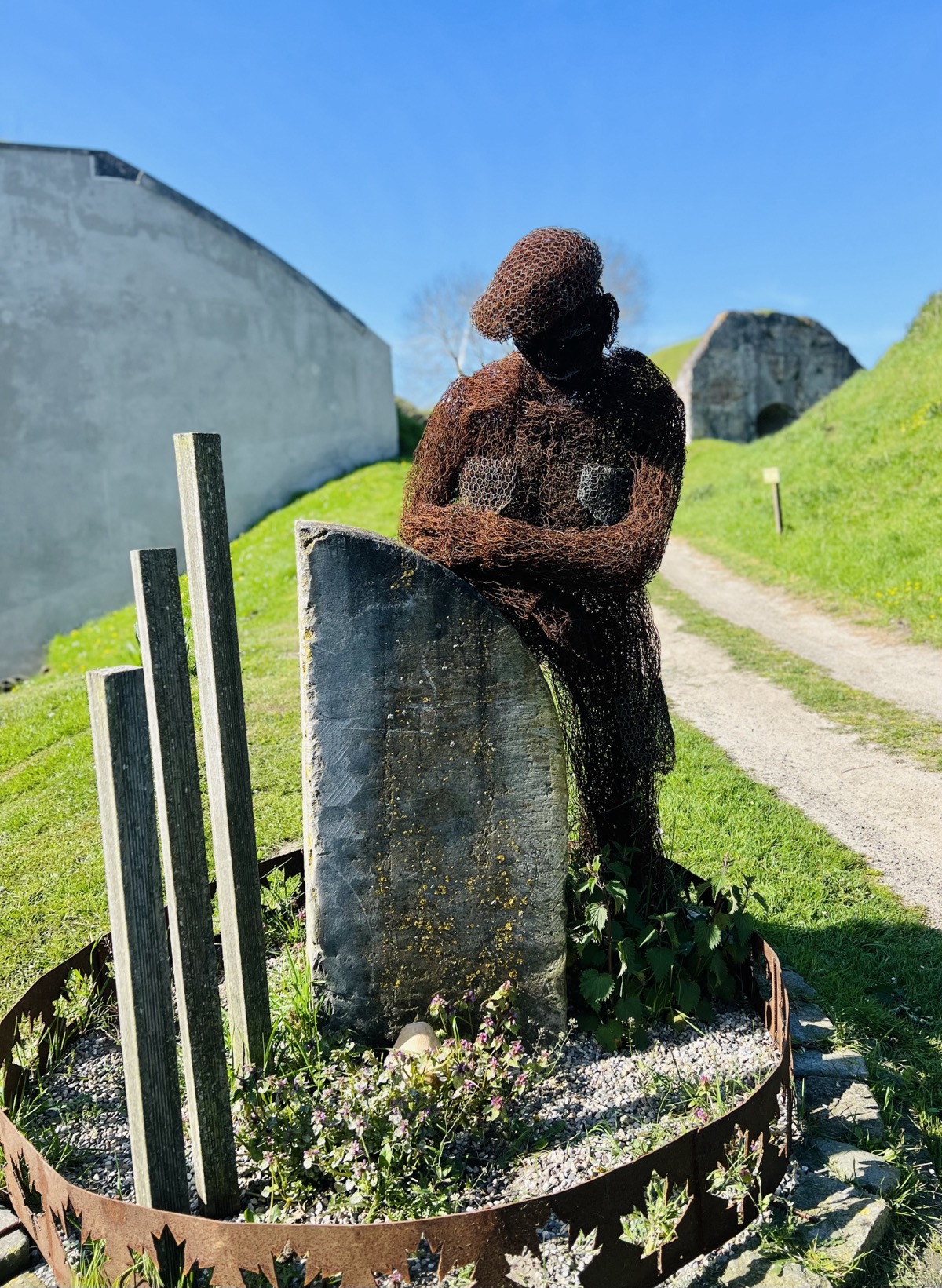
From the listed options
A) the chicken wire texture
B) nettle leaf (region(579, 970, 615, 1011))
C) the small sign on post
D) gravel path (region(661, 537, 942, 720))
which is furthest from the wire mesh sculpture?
the small sign on post

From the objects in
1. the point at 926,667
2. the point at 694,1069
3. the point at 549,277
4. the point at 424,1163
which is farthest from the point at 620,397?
the point at 926,667

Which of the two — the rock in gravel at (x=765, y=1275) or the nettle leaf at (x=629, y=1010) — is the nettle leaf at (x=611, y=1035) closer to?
the nettle leaf at (x=629, y=1010)

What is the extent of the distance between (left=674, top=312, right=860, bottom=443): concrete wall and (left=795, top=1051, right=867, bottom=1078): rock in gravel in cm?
2204

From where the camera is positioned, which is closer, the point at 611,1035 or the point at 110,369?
the point at 611,1035

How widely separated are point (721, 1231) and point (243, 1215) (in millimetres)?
1267

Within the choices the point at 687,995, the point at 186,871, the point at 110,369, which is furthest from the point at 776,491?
the point at 186,871

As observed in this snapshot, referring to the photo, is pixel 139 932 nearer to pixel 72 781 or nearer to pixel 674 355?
pixel 72 781

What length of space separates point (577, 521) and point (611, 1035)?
5.64 feet

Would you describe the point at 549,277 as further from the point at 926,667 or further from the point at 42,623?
the point at 42,623

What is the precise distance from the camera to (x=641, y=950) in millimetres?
3559

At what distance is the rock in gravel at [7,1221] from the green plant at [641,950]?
180 cm

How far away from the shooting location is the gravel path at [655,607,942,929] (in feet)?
17.2

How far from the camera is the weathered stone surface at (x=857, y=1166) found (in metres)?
2.86

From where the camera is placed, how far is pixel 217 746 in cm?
286
